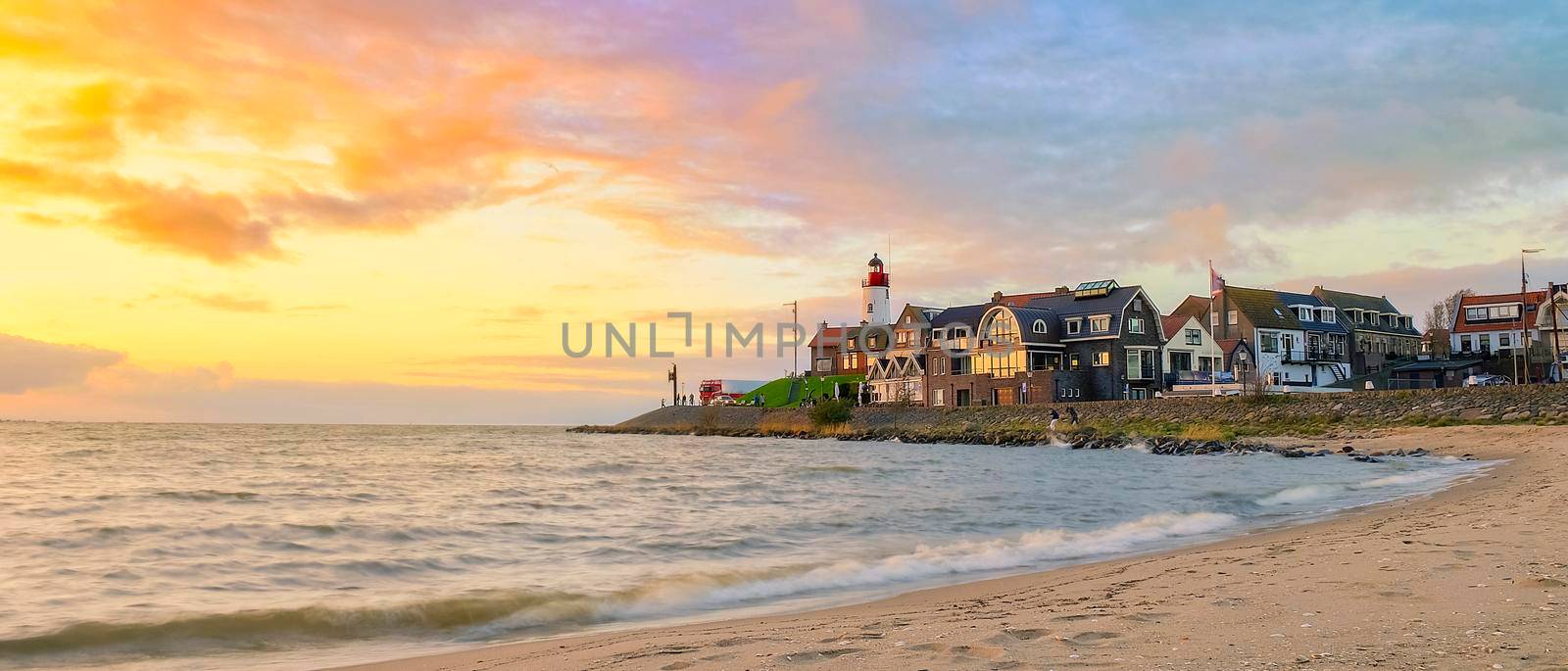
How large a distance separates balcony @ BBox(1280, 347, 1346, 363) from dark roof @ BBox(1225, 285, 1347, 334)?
1.62 metres

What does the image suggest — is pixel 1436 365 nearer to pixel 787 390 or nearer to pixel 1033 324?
pixel 1033 324

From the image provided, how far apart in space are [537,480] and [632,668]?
2240 cm

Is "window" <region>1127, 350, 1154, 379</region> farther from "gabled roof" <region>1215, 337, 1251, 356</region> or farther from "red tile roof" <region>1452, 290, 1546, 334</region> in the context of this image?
"red tile roof" <region>1452, 290, 1546, 334</region>

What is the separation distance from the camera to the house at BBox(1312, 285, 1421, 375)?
80.6 meters

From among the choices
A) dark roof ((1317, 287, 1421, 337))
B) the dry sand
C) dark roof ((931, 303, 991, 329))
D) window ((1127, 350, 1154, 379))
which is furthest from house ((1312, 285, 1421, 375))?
the dry sand

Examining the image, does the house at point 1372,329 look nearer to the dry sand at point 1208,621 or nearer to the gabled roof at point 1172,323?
the gabled roof at point 1172,323

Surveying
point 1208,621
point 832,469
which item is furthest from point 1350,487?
point 1208,621

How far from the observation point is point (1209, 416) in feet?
183

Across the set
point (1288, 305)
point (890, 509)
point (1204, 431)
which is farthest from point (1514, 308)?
point (890, 509)

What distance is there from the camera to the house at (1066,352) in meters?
71.6

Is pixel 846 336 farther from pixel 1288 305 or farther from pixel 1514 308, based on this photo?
pixel 1514 308

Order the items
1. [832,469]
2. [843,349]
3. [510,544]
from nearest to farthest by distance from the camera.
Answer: [510,544]
[832,469]
[843,349]

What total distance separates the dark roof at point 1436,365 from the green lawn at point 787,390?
140 feet

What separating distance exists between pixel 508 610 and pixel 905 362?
74.5 m
